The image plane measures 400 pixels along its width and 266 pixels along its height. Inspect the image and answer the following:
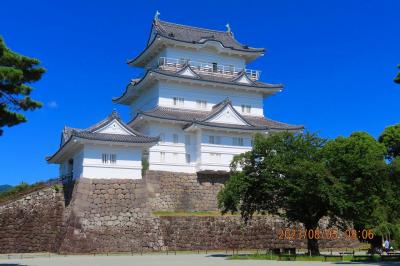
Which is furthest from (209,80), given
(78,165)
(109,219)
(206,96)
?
(109,219)

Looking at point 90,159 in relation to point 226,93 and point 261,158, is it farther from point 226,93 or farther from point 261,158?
point 226,93

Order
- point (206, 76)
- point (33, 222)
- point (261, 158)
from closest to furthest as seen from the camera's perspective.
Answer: point (261, 158) → point (33, 222) → point (206, 76)

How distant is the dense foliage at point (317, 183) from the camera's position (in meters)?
24.9

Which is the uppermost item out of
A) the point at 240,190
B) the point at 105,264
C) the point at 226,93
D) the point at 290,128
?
the point at 226,93

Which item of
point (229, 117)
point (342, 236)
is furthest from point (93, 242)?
point (342, 236)

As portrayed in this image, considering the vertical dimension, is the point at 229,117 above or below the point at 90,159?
above

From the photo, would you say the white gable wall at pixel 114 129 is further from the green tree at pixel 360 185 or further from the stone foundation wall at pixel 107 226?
the green tree at pixel 360 185

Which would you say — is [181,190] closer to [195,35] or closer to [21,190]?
[21,190]

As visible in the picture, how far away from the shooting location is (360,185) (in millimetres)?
25359

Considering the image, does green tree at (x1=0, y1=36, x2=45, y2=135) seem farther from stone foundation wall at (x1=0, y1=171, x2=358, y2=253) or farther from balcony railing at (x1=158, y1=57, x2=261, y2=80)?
balcony railing at (x1=158, y1=57, x2=261, y2=80)

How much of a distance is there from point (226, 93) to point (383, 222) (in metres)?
19.3

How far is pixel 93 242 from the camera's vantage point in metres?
28.5

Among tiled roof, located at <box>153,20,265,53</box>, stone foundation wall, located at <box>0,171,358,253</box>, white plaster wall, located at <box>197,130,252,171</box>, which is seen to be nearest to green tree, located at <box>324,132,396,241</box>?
stone foundation wall, located at <box>0,171,358,253</box>

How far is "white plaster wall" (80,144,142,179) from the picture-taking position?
101ft
